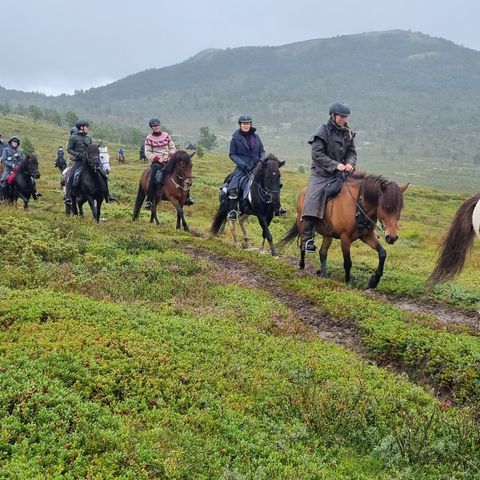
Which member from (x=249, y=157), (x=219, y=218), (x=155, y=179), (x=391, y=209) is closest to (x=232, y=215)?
(x=219, y=218)

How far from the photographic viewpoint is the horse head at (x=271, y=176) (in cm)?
1516

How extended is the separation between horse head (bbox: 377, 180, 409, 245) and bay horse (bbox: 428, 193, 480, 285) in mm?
1137

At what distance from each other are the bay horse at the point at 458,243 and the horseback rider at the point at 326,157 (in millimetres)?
3120

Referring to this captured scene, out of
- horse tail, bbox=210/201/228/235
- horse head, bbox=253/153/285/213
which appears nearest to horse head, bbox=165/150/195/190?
horse tail, bbox=210/201/228/235

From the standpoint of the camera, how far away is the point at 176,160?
18906 millimetres

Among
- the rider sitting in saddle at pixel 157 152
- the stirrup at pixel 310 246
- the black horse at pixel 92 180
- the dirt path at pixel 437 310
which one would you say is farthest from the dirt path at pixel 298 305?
the rider sitting in saddle at pixel 157 152

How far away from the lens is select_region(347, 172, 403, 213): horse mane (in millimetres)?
11305

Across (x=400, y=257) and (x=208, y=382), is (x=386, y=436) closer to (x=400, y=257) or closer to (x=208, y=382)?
(x=208, y=382)

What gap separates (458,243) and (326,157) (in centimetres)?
391

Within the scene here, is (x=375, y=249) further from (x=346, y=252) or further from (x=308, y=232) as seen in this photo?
(x=308, y=232)

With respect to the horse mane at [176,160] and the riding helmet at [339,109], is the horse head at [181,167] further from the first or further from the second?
the riding helmet at [339,109]

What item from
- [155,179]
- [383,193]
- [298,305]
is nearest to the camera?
[298,305]

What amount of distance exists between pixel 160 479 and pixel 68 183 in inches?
602

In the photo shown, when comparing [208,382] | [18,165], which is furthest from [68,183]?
[208,382]
